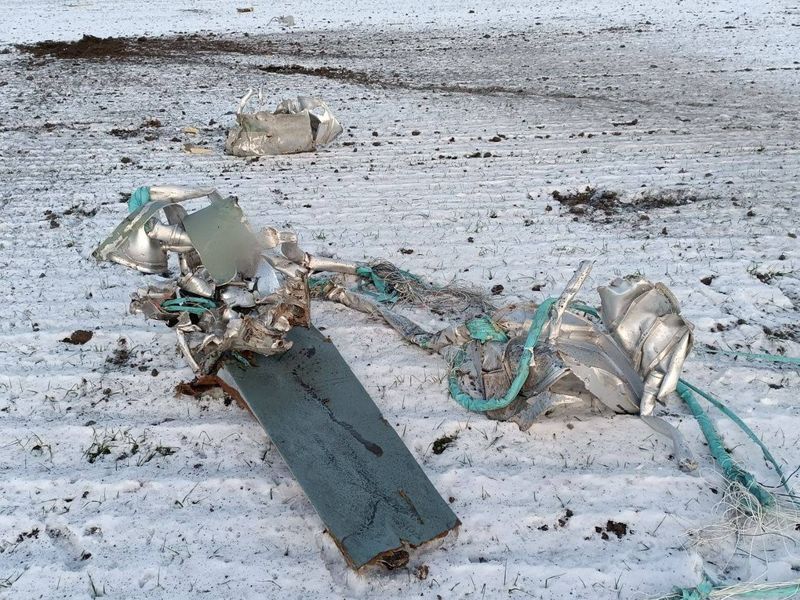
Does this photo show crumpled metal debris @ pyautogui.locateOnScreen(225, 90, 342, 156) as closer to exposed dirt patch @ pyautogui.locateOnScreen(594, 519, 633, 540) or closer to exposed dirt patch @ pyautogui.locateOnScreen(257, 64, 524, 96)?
exposed dirt patch @ pyautogui.locateOnScreen(257, 64, 524, 96)

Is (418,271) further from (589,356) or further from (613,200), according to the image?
(613,200)

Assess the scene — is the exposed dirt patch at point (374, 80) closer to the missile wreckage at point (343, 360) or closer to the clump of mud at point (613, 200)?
the clump of mud at point (613, 200)

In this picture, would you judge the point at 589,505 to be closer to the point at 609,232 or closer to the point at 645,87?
the point at 609,232

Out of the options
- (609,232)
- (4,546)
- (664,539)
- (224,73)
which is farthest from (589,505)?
(224,73)

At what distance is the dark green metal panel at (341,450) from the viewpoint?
2.77 m

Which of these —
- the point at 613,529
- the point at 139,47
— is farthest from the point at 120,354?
the point at 139,47

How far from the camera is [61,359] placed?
3895 mm

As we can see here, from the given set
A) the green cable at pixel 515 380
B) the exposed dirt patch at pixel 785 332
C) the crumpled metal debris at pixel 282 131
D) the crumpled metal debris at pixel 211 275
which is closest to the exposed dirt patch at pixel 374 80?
the crumpled metal debris at pixel 282 131

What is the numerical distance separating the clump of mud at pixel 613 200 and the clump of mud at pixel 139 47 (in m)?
8.73

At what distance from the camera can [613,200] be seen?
5988mm

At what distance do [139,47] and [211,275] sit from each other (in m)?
11.1

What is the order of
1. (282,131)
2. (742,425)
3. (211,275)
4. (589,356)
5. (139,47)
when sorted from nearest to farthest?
(742,425) < (589,356) < (211,275) < (282,131) < (139,47)

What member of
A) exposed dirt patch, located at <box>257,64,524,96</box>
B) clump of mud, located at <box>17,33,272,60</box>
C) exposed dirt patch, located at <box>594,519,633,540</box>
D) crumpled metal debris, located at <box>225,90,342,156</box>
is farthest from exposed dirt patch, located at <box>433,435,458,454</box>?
clump of mud, located at <box>17,33,272,60</box>

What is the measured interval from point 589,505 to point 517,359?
34.8 inches
